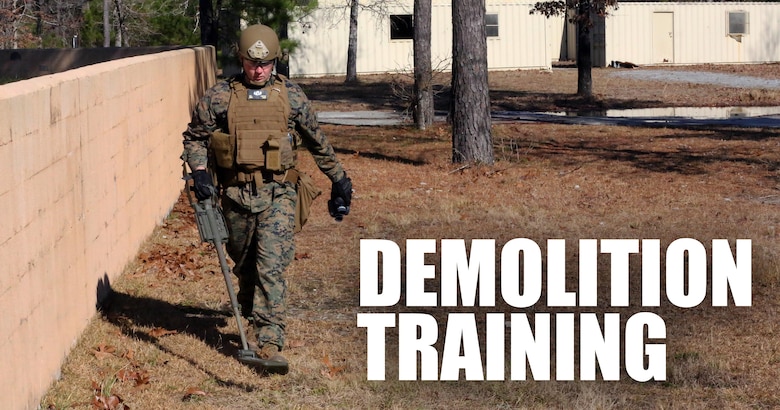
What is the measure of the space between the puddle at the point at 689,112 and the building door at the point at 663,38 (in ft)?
60.7

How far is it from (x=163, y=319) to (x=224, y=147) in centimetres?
164

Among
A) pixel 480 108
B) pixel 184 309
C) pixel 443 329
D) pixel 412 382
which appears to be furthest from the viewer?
pixel 480 108

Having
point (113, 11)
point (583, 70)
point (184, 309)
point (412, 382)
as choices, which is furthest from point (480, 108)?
point (113, 11)

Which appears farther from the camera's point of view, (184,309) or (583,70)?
(583,70)

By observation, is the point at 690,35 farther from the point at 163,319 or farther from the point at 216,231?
the point at 216,231

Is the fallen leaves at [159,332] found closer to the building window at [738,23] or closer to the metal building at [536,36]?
the metal building at [536,36]

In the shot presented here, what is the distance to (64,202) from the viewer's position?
6848 millimetres

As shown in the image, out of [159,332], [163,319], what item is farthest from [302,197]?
[163,319]

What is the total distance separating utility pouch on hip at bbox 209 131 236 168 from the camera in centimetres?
672

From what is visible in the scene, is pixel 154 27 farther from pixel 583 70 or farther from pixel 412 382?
pixel 412 382

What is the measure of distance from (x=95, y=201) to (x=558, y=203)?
20.0 ft

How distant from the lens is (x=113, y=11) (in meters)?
52.4

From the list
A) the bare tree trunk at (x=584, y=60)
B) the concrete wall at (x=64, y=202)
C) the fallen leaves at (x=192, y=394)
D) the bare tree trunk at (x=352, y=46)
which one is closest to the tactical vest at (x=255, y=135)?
the concrete wall at (x=64, y=202)

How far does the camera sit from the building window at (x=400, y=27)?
41.9 m
